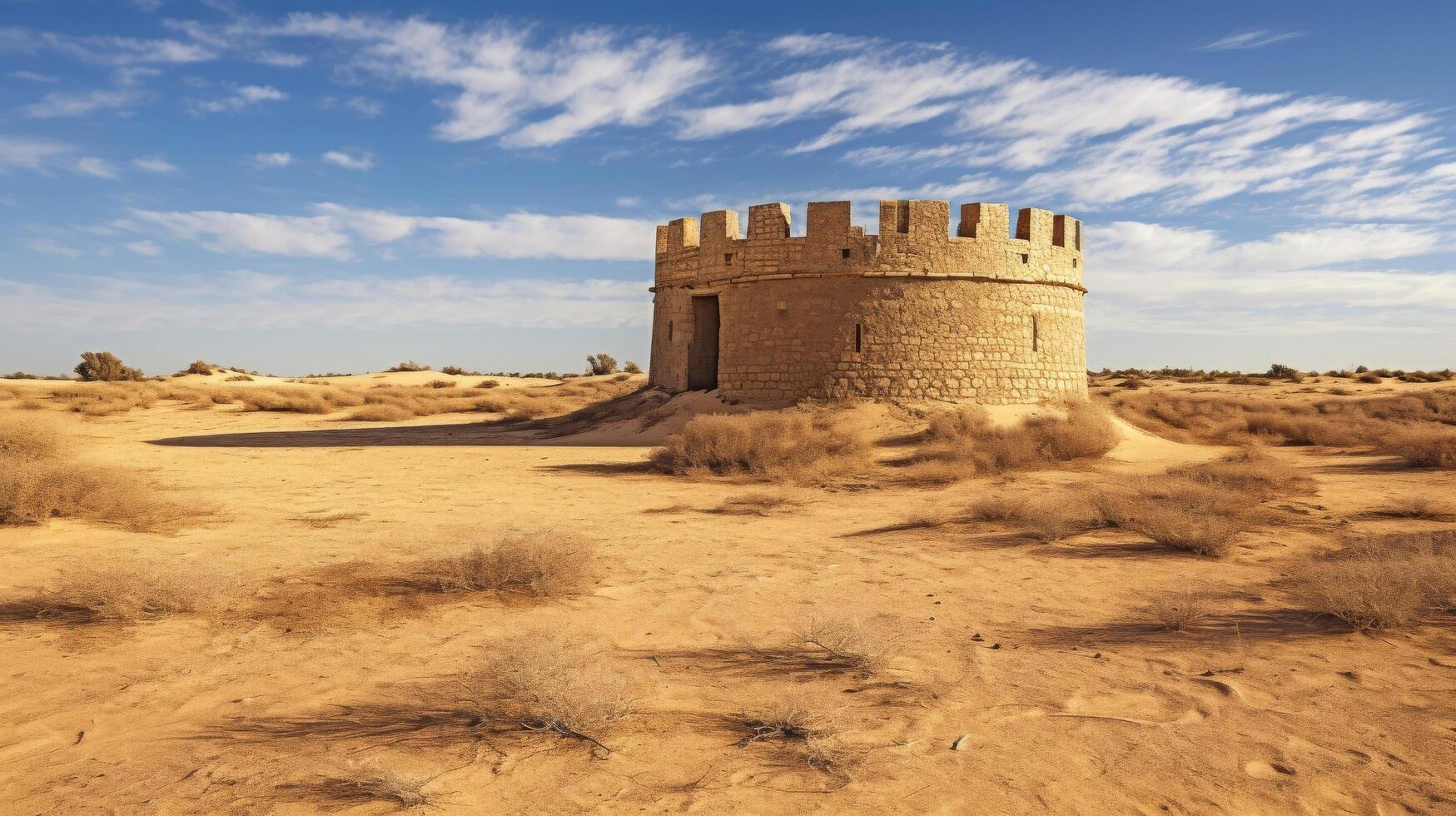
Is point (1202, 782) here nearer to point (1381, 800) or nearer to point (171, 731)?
point (1381, 800)

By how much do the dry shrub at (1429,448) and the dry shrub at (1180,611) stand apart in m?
8.86

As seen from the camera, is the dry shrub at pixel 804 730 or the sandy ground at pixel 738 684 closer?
the sandy ground at pixel 738 684

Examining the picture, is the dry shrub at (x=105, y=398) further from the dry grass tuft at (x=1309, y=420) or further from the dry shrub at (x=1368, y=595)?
the dry grass tuft at (x=1309, y=420)

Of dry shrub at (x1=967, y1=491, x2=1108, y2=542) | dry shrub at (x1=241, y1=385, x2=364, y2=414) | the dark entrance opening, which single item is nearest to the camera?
dry shrub at (x1=967, y1=491, x2=1108, y2=542)

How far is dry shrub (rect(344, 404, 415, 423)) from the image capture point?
22547 mm

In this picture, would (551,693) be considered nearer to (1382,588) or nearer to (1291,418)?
(1382,588)

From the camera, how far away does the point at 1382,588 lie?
4617 millimetres

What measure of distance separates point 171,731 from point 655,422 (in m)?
13.5

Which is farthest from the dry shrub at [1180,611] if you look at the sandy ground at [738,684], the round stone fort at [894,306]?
the round stone fort at [894,306]

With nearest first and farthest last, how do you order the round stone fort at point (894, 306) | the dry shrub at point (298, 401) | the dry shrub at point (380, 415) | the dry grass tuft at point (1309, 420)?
1. the dry grass tuft at point (1309, 420)
2. the round stone fort at point (894, 306)
3. the dry shrub at point (380, 415)
4. the dry shrub at point (298, 401)

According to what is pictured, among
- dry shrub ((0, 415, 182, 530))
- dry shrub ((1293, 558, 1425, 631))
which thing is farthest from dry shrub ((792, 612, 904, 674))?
dry shrub ((0, 415, 182, 530))

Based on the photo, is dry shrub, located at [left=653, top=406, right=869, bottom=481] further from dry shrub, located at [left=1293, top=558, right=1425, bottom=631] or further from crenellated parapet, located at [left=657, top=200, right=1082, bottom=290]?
dry shrub, located at [left=1293, top=558, right=1425, bottom=631]

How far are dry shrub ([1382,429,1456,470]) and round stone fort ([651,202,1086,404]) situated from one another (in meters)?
5.42

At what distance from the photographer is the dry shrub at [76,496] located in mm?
6582
